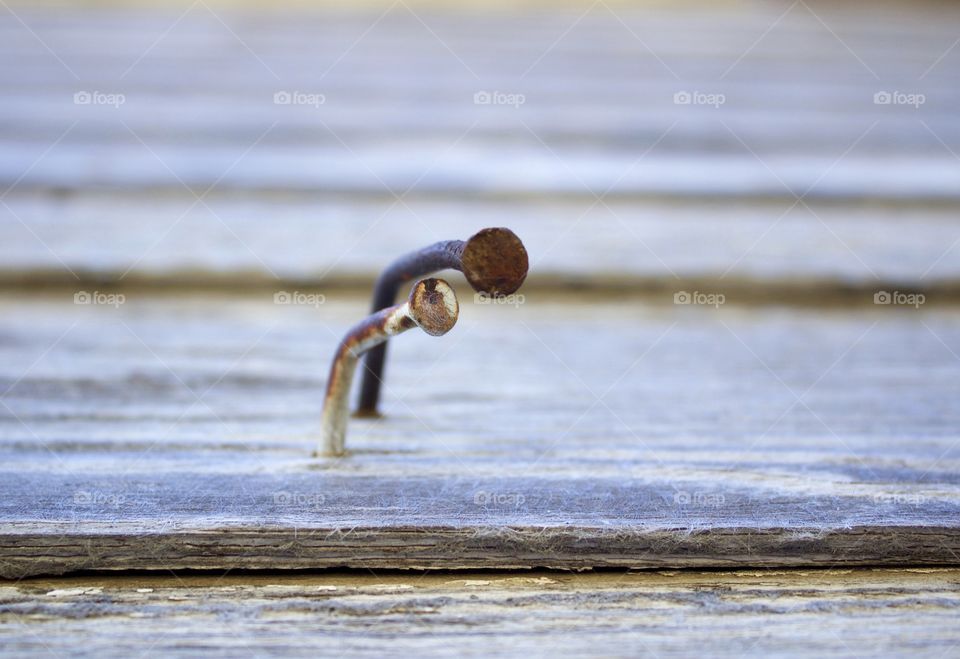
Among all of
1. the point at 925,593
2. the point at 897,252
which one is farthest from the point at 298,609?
the point at 897,252

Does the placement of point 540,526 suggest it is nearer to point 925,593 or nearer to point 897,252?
point 925,593

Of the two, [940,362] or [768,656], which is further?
[940,362]

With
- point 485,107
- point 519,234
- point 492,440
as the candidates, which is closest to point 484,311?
point 519,234

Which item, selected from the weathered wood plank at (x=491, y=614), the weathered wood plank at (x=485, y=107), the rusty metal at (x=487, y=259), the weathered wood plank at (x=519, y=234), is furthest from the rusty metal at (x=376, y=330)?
the weathered wood plank at (x=485, y=107)

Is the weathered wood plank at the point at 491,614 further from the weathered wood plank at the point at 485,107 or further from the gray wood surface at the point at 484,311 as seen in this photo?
the weathered wood plank at the point at 485,107

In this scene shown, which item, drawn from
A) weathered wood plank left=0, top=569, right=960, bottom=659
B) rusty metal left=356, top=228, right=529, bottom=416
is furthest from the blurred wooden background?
rusty metal left=356, top=228, right=529, bottom=416

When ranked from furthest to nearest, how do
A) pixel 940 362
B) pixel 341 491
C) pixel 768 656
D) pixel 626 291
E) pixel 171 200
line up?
1. pixel 171 200
2. pixel 626 291
3. pixel 940 362
4. pixel 341 491
5. pixel 768 656

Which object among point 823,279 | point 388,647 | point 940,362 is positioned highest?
point 823,279
